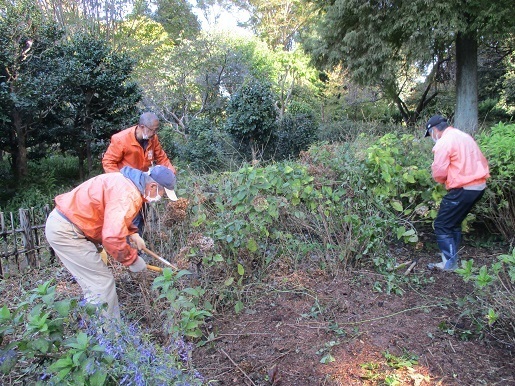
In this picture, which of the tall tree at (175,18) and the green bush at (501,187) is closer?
the green bush at (501,187)

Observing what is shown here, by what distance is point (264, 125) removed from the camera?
30.4 ft

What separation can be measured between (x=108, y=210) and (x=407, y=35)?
10257 millimetres

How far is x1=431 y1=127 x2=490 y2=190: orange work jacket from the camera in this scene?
3.58 meters

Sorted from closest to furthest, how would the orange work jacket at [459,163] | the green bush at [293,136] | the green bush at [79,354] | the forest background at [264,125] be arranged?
the green bush at [79,354], the forest background at [264,125], the orange work jacket at [459,163], the green bush at [293,136]

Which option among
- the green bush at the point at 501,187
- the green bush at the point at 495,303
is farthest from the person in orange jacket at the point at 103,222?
A: the green bush at the point at 501,187

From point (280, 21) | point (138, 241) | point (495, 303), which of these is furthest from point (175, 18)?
point (495, 303)

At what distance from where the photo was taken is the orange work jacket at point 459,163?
11.7ft

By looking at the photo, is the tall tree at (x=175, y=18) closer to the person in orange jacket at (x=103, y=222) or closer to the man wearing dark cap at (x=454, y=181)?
the man wearing dark cap at (x=454, y=181)

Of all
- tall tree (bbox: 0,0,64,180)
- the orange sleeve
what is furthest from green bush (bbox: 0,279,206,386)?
tall tree (bbox: 0,0,64,180)

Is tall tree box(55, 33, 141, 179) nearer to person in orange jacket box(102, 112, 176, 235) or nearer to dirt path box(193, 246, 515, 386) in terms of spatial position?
person in orange jacket box(102, 112, 176, 235)

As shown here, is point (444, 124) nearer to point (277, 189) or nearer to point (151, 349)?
point (277, 189)

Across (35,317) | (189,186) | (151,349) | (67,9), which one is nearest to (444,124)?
(189,186)

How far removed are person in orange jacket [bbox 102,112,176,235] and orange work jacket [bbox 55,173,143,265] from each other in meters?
0.99

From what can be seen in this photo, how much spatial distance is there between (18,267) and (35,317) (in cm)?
283
